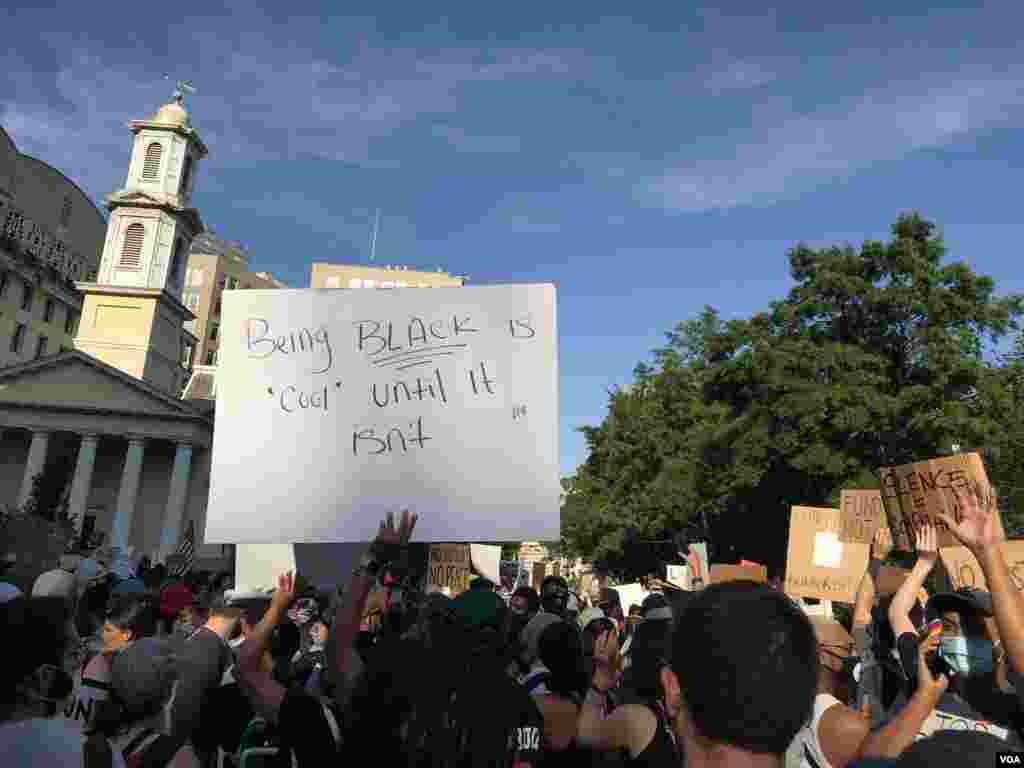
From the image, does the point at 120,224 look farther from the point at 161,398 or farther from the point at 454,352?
the point at 454,352

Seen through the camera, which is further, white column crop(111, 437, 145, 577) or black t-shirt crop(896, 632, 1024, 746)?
white column crop(111, 437, 145, 577)

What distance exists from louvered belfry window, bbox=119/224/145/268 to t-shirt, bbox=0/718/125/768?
177 feet

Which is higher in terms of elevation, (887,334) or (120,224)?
(120,224)

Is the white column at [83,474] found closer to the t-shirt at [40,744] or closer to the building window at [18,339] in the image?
the building window at [18,339]

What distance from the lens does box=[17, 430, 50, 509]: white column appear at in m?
44.7

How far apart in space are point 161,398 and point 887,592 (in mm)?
47380

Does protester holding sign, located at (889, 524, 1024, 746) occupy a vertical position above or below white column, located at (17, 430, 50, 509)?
below

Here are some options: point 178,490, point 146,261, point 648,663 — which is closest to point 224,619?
point 648,663

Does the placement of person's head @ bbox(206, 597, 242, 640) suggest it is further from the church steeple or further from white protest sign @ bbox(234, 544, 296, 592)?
the church steeple

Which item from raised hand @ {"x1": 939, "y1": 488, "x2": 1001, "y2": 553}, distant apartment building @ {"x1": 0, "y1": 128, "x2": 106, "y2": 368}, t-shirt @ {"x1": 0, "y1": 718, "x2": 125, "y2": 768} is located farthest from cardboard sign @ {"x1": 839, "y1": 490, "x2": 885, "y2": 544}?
distant apartment building @ {"x1": 0, "y1": 128, "x2": 106, "y2": 368}

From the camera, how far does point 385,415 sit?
511cm

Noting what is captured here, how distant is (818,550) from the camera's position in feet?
26.9

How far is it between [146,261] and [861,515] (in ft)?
169

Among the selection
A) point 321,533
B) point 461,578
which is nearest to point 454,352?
point 321,533
